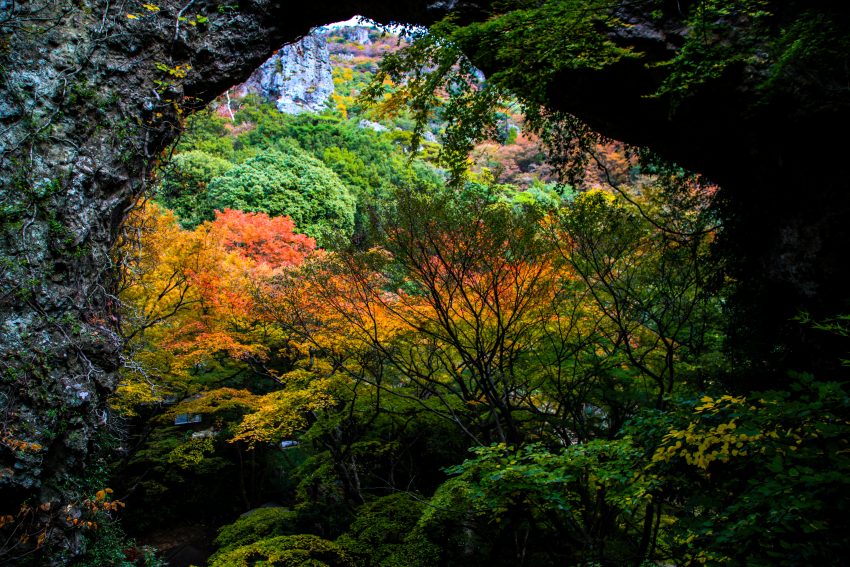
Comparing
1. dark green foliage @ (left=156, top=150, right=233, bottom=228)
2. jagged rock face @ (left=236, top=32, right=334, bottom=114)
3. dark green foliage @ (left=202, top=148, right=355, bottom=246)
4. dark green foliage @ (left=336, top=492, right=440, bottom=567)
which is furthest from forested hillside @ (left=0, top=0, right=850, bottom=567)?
jagged rock face @ (left=236, top=32, right=334, bottom=114)

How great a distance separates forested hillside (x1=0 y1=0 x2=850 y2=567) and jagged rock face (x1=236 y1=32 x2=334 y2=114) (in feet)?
72.6

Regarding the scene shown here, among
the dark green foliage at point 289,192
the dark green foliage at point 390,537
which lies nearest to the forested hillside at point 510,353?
the dark green foliage at point 390,537

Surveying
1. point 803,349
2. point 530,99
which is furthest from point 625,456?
point 530,99

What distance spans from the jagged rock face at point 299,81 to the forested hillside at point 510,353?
72.6ft

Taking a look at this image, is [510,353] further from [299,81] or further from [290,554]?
[299,81]

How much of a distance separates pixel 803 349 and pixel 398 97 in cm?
486

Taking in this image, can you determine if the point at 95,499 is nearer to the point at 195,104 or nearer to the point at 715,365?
the point at 195,104

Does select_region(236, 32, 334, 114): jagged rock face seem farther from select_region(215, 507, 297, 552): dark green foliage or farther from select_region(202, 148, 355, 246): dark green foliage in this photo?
select_region(215, 507, 297, 552): dark green foliage

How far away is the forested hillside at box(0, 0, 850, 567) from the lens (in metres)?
2.90

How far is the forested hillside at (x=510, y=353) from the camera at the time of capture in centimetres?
290

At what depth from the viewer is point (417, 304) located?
670 centimetres

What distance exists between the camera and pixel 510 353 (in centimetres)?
626

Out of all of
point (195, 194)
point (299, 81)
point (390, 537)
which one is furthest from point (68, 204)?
point (299, 81)

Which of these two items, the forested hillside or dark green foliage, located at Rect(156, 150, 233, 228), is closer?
the forested hillside
